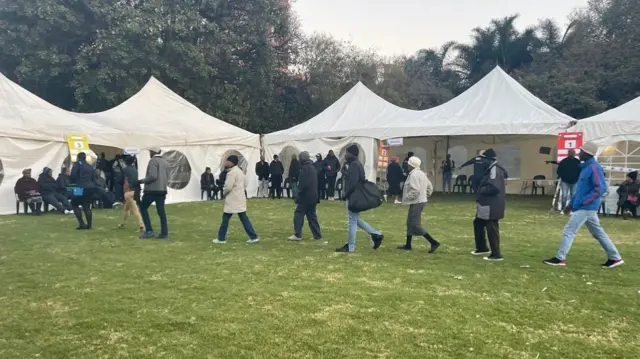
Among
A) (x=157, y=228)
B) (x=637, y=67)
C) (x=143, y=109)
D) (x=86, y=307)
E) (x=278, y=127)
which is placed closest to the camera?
(x=86, y=307)

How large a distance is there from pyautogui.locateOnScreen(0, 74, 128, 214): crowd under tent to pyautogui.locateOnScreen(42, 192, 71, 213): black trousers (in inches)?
38.5

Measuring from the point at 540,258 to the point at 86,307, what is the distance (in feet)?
20.1

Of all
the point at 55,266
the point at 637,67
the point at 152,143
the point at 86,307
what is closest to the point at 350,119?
the point at 152,143

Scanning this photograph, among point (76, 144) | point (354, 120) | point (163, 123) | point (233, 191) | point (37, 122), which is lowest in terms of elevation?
point (233, 191)

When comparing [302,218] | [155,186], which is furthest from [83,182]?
[302,218]

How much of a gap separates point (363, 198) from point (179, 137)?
11.2 m

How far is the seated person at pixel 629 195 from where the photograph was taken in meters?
13.2

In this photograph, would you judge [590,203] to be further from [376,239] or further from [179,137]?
[179,137]

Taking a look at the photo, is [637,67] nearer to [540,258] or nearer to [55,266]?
[540,258]

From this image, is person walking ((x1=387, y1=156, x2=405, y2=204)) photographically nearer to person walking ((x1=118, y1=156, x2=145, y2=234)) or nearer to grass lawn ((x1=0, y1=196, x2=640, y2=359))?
grass lawn ((x1=0, y1=196, x2=640, y2=359))

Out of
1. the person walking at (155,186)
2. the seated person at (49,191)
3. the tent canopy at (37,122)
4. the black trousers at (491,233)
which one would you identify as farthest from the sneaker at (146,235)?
the tent canopy at (37,122)

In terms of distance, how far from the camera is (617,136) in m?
14.2

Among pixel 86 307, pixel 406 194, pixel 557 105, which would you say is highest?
pixel 557 105

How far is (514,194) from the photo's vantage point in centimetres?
2153
